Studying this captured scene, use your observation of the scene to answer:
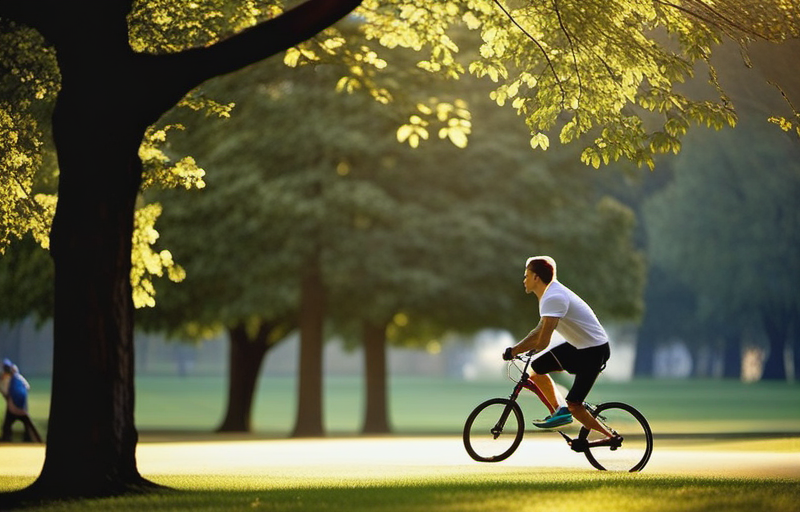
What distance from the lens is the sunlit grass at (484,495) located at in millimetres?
9703

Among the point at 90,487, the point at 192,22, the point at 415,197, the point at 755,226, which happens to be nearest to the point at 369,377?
the point at 415,197

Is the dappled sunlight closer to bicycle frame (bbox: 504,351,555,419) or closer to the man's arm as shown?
bicycle frame (bbox: 504,351,555,419)

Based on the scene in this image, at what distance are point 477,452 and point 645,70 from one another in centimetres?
416

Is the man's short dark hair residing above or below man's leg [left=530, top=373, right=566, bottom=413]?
above

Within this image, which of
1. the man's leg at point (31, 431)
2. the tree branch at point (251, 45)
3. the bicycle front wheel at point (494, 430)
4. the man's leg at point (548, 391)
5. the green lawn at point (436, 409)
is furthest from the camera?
the green lawn at point (436, 409)

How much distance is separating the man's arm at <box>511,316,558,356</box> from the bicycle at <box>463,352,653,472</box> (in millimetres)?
332

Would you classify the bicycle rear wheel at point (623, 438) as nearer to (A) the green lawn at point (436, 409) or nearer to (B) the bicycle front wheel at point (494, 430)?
(B) the bicycle front wheel at point (494, 430)

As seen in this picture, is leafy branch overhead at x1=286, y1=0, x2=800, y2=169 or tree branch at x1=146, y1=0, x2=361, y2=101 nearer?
tree branch at x1=146, y1=0, x2=361, y2=101

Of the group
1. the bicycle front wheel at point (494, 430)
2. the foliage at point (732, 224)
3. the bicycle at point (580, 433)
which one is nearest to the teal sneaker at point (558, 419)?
the bicycle at point (580, 433)

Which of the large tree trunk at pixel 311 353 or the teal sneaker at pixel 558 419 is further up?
the teal sneaker at pixel 558 419

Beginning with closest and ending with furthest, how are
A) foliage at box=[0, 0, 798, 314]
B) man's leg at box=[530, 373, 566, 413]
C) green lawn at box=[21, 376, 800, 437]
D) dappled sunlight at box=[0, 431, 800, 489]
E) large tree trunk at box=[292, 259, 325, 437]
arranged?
man's leg at box=[530, 373, 566, 413] → dappled sunlight at box=[0, 431, 800, 489] → foliage at box=[0, 0, 798, 314] → large tree trunk at box=[292, 259, 325, 437] → green lawn at box=[21, 376, 800, 437]

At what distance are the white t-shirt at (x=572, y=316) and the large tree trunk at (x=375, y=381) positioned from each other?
1955 centimetres

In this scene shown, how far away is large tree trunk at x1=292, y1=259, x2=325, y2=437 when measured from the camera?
95.2ft

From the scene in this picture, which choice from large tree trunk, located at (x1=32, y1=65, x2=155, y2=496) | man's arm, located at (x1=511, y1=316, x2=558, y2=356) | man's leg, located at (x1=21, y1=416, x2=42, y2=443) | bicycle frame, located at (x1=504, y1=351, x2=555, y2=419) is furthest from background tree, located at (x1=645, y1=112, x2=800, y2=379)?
large tree trunk, located at (x1=32, y1=65, x2=155, y2=496)
